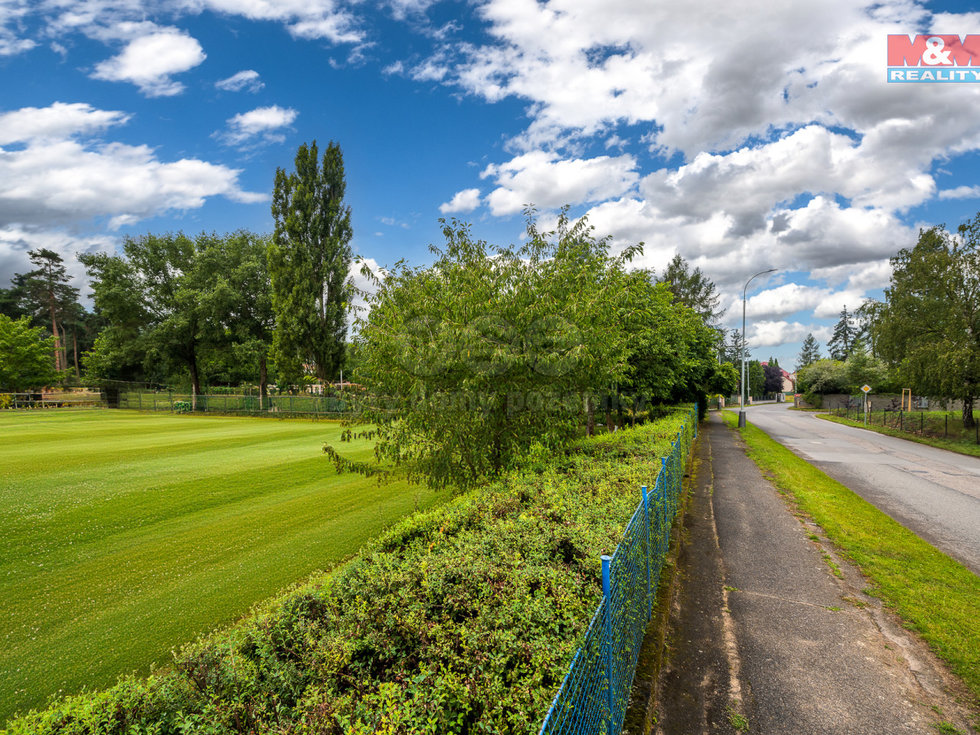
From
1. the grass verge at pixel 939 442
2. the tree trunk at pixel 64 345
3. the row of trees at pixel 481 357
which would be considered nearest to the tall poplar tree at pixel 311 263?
the row of trees at pixel 481 357

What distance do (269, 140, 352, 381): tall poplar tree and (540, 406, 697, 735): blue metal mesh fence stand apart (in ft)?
121

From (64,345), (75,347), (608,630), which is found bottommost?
(608,630)

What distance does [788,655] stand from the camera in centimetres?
477

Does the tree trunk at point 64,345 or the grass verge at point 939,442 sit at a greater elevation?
the tree trunk at point 64,345

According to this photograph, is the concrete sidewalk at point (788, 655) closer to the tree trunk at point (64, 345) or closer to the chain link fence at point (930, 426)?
the chain link fence at point (930, 426)

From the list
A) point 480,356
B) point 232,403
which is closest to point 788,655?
point 480,356

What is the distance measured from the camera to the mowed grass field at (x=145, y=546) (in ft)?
18.4

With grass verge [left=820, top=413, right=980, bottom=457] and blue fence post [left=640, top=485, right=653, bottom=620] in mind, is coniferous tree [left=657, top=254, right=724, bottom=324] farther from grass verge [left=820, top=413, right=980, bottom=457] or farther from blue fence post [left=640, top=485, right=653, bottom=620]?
blue fence post [left=640, top=485, right=653, bottom=620]

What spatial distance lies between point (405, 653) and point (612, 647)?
142 centimetres

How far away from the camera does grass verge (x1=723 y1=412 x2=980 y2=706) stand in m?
4.93

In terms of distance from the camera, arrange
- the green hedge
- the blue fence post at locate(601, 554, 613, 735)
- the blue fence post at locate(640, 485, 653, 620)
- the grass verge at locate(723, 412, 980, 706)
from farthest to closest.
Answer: the grass verge at locate(723, 412, 980, 706)
the blue fence post at locate(640, 485, 653, 620)
the blue fence post at locate(601, 554, 613, 735)
the green hedge

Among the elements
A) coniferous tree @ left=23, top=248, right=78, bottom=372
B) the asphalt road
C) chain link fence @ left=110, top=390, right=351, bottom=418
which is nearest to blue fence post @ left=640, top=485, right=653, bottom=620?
the asphalt road

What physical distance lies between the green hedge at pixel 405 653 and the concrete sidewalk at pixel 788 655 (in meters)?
1.65

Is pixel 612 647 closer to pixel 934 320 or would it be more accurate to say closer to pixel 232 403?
pixel 934 320
